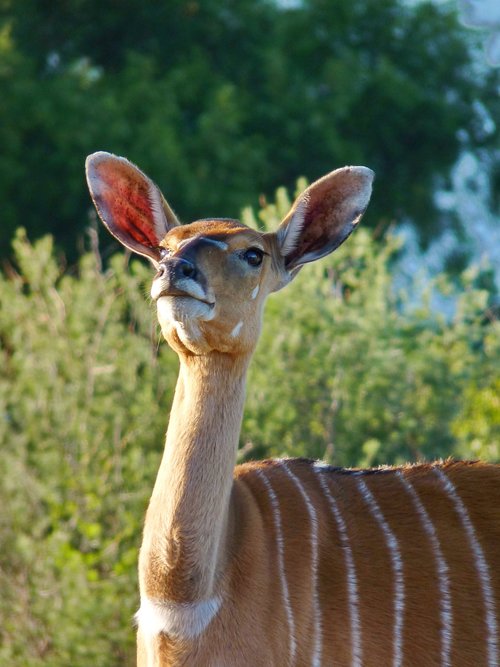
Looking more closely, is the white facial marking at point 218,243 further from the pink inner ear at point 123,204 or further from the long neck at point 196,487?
the pink inner ear at point 123,204

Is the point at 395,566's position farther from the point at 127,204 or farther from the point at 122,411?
the point at 122,411

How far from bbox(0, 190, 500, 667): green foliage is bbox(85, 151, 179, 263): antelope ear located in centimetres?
212

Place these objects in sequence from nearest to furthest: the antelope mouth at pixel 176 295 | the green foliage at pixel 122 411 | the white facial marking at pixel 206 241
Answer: the antelope mouth at pixel 176 295, the white facial marking at pixel 206 241, the green foliage at pixel 122 411

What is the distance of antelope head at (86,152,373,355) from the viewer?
2.97 metres

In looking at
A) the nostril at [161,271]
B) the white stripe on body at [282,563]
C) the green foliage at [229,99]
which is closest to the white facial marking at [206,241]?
the nostril at [161,271]

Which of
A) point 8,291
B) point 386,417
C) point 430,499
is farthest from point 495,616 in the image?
point 8,291

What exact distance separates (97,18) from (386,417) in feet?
30.3

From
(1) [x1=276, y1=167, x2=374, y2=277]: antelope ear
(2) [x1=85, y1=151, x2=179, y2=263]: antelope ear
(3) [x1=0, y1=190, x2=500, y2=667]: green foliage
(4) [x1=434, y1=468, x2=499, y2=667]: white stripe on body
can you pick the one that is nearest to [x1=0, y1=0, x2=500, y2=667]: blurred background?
(3) [x1=0, y1=190, x2=500, y2=667]: green foliage

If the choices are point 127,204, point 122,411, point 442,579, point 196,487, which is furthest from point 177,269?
point 122,411

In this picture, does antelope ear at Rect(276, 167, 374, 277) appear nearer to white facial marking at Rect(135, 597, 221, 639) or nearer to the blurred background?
the blurred background

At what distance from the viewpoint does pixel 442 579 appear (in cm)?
331

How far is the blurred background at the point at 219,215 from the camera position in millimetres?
5621

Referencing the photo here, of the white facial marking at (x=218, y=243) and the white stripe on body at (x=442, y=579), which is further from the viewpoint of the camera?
the white stripe on body at (x=442, y=579)

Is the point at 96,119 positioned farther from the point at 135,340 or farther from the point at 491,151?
the point at 135,340
